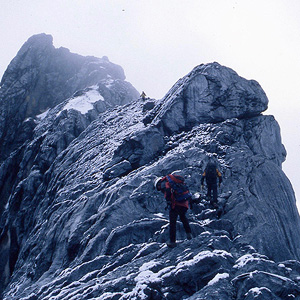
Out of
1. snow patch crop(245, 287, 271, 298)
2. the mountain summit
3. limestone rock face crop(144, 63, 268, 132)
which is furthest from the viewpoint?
limestone rock face crop(144, 63, 268, 132)

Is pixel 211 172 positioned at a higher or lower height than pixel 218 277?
higher

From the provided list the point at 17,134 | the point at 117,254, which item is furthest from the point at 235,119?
the point at 17,134

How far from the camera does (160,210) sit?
1606cm

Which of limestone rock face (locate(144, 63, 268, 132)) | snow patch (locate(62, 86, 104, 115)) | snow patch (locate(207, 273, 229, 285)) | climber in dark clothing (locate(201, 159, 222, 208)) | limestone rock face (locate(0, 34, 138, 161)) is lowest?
snow patch (locate(207, 273, 229, 285))

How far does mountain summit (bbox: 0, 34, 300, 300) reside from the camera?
9.65m

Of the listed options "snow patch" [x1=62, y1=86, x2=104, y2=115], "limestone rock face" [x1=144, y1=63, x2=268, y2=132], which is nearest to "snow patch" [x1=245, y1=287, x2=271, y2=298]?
"limestone rock face" [x1=144, y1=63, x2=268, y2=132]

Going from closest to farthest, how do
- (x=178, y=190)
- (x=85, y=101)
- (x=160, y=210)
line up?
(x=178, y=190)
(x=160, y=210)
(x=85, y=101)

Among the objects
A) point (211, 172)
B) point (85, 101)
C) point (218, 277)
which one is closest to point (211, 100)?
point (211, 172)

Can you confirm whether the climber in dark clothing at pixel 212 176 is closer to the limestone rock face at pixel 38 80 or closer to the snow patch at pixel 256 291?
the snow patch at pixel 256 291

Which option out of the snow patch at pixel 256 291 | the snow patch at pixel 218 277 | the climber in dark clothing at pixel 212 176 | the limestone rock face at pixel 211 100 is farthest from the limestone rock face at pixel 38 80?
the snow patch at pixel 256 291

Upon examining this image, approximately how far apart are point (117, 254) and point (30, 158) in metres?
32.6

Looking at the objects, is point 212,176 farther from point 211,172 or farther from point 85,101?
point 85,101

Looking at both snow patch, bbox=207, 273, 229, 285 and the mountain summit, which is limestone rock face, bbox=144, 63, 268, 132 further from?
snow patch, bbox=207, 273, 229, 285

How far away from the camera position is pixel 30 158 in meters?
42.7
